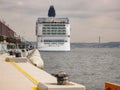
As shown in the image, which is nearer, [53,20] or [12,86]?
[12,86]

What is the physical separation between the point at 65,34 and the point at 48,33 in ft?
24.7

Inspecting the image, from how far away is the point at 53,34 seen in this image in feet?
505

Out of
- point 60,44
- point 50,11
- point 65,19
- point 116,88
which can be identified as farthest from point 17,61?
point 50,11

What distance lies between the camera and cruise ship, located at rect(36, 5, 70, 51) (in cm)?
14888

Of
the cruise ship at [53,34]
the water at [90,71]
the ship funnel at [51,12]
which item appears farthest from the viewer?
the ship funnel at [51,12]

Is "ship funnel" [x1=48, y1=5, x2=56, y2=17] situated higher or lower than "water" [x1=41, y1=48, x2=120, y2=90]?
higher

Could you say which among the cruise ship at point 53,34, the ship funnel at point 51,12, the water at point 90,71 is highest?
the ship funnel at point 51,12

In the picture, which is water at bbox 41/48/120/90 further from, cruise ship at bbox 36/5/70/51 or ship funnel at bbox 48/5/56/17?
ship funnel at bbox 48/5/56/17

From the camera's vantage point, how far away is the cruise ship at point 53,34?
488 feet

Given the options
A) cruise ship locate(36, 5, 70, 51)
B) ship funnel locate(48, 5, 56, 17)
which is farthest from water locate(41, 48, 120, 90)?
ship funnel locate(48, 5, 56, 17)

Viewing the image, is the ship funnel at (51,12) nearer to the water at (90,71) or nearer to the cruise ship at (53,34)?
the cruise ship at (53,34)

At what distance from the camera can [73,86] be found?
10133 millimetres

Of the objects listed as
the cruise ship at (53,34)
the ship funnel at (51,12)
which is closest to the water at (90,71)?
the cruise ship at (53,34)

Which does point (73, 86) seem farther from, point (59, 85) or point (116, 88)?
point (116, 88)
